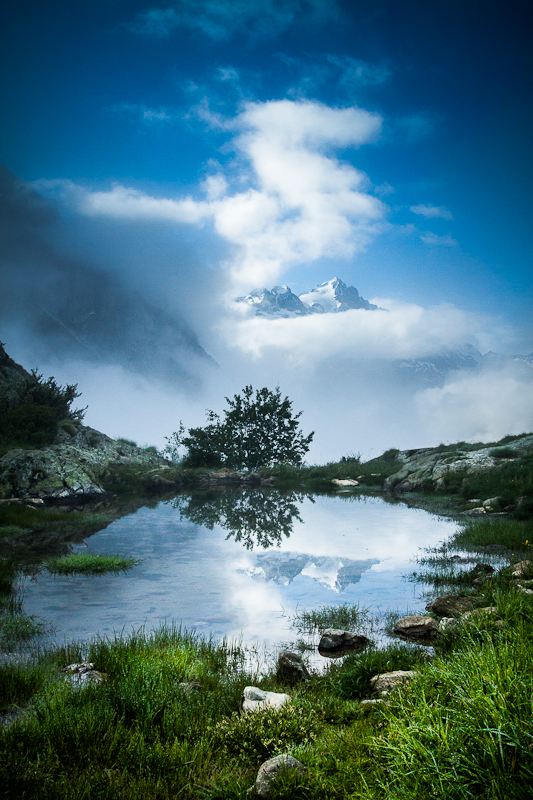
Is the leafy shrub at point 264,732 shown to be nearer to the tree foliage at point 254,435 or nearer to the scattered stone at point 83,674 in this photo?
the scattered stone at point 83,674

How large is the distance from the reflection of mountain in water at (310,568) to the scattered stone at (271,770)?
5567 mm

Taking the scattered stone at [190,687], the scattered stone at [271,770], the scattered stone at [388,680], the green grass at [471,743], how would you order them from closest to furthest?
the green grass at [471,743] → the scattered stone at [271,770] → the scattered stone at [388,680] → the scattered stone at [190,687]

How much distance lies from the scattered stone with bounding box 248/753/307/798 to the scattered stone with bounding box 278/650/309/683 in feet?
6.26

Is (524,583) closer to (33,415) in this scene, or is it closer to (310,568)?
(310,568)

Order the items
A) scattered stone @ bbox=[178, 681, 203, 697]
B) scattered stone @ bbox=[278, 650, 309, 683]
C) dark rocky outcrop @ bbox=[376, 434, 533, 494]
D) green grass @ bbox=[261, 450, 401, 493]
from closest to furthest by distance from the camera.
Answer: scattered stone @ bbox=[178, 681, 203, 697] → scattered stone @ bbox=[278, 650, 309, 683] → dark rocky outcrop @ bbox=[376, 434, 533, 494] → green grass @ bbox=[261, 450, 401, 493]

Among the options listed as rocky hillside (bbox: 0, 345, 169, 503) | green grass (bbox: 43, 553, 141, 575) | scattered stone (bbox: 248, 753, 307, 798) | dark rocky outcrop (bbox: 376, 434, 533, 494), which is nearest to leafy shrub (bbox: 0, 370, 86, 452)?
rocky hillside (bbox: 0, 345, 169, 503)

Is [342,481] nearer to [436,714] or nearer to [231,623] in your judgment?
[231,623]

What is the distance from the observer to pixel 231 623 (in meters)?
6.60

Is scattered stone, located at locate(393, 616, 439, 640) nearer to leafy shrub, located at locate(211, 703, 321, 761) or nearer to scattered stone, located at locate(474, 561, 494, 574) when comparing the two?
leafy shrub, located at locate(211, 703, 321, 761)

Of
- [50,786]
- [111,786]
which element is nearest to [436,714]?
[111,786]

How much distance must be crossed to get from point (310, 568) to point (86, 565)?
4629mm

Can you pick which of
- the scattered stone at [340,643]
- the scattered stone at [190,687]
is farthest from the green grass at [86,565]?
the scattered stone at [190,687]

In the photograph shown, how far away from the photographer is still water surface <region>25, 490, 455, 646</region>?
6.72 metres

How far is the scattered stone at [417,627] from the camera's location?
5.82 meters
